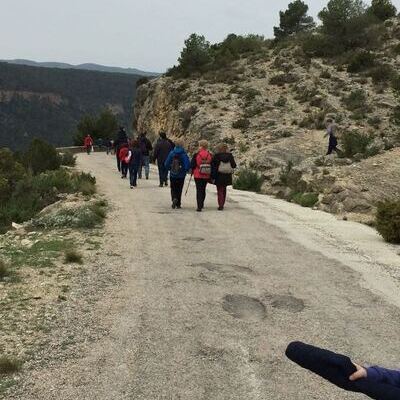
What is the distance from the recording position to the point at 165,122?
38250 millimetres

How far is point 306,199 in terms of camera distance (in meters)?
16.1

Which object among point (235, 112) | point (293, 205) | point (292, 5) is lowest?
point (293, 205)

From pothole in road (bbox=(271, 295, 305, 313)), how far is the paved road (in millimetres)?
14

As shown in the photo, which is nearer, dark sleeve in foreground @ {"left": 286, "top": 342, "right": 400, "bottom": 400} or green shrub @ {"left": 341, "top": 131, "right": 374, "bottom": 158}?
dark sleeve in foreground @ {"left": 286, "top": 342, "right": 400, "bottom": 400}

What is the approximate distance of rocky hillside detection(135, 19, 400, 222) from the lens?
16.8 meters

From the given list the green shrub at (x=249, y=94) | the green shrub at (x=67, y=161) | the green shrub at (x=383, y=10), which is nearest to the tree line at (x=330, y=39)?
the green shrub at (x=383, y=10)

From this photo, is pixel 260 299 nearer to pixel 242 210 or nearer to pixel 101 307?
pixel 101 307

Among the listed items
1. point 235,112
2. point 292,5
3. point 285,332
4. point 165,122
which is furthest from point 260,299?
point 292,5

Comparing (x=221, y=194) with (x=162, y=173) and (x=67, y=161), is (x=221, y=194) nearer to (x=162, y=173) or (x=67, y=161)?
(x=162, y=173)

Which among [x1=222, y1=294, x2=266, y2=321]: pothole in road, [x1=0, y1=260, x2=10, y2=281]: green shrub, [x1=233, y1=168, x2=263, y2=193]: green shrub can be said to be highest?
[x1=222, y1=294, x2=266, y2=321]: pothole in road

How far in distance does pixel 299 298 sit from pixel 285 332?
1.29 metres

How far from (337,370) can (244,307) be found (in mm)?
3966

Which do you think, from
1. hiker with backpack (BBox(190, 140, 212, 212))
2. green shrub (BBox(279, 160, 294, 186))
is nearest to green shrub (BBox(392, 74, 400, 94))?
green shrub (BBox(279, 160, 294, 186))

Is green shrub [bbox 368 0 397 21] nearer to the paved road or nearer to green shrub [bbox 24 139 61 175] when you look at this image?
green shrub [bbox 24 139 61 175]
